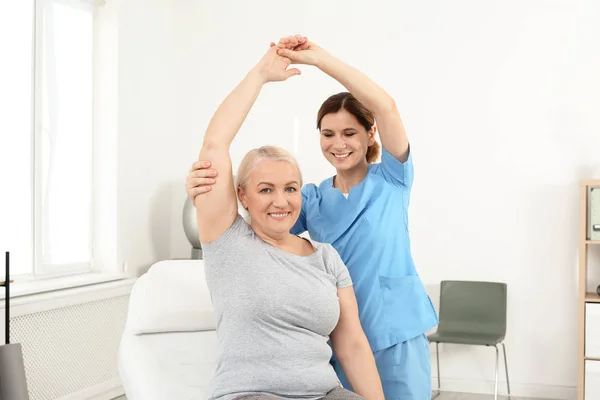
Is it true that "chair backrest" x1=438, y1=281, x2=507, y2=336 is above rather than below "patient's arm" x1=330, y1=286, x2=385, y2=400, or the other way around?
below

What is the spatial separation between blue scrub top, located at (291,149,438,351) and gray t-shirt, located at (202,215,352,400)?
22cm

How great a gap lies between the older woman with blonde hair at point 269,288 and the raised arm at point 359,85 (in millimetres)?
64

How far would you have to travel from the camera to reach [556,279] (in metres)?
4.12

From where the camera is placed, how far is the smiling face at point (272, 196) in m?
1.62

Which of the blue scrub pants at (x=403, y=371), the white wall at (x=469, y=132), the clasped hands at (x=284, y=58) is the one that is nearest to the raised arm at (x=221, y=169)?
the clasped hands at (x=284, y=58)

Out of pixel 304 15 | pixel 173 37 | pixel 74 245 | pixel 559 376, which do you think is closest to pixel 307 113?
pixel 304 15

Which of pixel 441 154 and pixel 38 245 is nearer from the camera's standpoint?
pixel 38 245

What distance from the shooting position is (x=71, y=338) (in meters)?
3.62

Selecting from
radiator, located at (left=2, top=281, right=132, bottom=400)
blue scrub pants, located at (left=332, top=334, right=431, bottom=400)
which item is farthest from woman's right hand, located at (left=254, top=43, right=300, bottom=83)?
radiator, located at (left=2, top=281, right=132, bottom=400)

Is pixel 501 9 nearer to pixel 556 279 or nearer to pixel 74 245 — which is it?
pixel 556 279

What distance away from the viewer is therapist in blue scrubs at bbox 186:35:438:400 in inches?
68.1

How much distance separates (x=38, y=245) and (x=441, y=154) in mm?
2321

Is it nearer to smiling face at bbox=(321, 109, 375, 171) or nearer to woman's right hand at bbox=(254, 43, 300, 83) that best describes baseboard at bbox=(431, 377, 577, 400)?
smiling face at bbox=(321, 109, 375, 171)

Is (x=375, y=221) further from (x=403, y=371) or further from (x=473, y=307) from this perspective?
(x=473, y=307)
